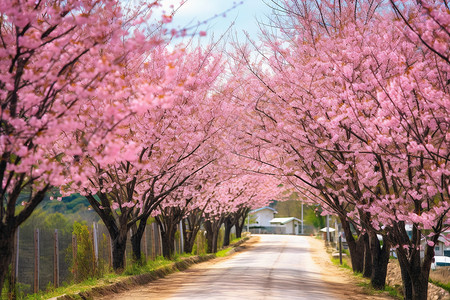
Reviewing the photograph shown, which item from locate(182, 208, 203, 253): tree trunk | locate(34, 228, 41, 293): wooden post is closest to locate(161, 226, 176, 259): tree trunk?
locate(182, 208, 203, 253): tree trunk

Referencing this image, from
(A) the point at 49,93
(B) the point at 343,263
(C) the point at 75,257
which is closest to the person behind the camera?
(A) the point at 49,93

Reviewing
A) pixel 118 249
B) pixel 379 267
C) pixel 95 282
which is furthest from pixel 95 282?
pixel 379 267

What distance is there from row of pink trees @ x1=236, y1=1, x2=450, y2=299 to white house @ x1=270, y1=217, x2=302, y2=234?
95.2m

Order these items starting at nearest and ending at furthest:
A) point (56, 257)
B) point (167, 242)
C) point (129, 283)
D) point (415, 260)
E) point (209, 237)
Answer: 1. point (415, 260)
2. point (56, 257)
3. point (129, 283)
4. point (167, 242)
5. point (209, 237)

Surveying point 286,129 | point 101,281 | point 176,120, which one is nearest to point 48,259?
point 101,281

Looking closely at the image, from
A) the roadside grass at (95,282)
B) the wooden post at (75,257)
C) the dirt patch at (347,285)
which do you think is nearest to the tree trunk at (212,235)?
the roadside grass at (95,282)

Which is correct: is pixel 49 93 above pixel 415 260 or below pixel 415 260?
above

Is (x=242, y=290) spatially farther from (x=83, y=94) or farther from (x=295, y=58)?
(x=83, y=94)

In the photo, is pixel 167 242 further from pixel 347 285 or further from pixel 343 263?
pixel 347 285

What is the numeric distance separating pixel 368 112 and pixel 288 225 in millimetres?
102485

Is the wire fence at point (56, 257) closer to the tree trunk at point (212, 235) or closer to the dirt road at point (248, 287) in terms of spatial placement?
the dirt road at point (248, 287)

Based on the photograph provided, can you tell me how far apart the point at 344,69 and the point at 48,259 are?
9.72 m

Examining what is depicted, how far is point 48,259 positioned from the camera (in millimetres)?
15609

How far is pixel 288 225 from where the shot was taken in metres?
113
